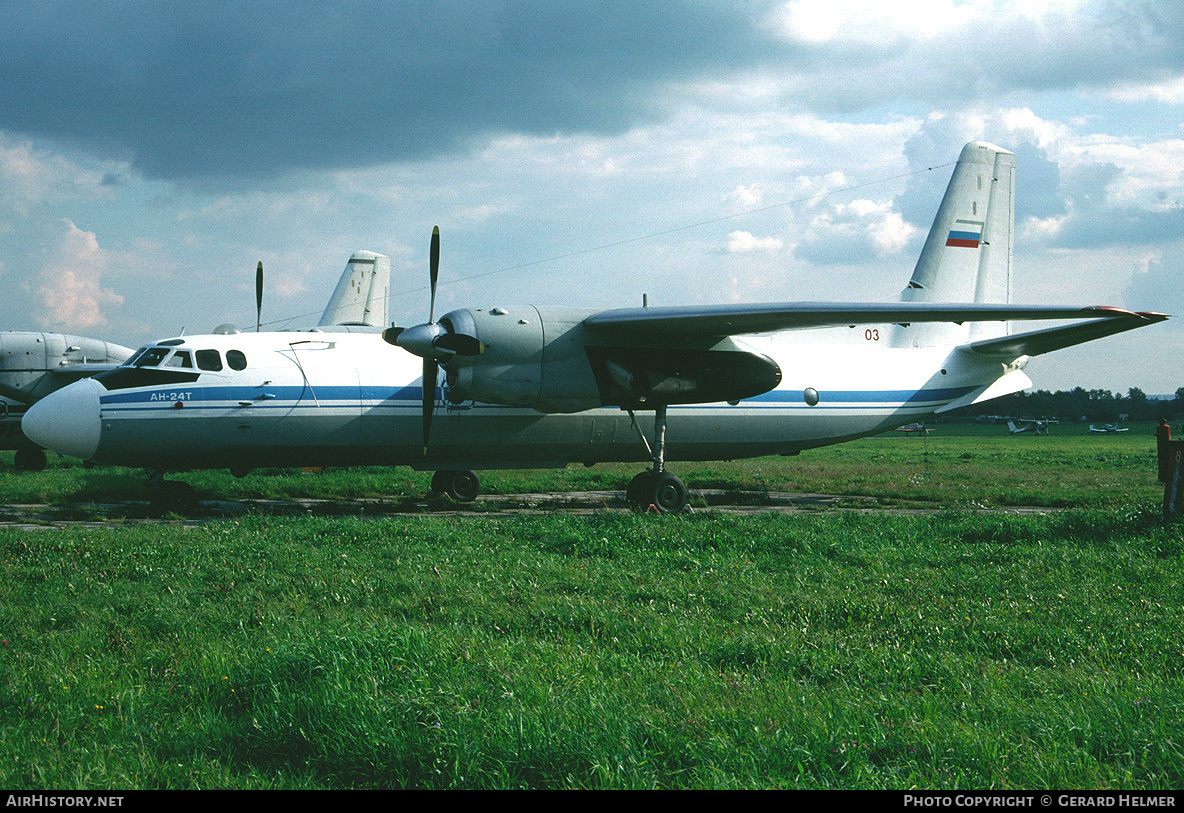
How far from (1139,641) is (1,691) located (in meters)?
7.53

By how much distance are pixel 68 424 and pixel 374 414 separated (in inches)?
199

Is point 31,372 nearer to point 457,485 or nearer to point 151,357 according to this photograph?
point 151,357

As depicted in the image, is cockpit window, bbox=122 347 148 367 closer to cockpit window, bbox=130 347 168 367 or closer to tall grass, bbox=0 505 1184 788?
cockpit window, bbox=130 347 168 367

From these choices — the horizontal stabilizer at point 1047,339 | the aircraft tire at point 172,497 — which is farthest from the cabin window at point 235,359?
the horizontal stabilizer at point 1047,339

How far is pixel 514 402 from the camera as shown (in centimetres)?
1484

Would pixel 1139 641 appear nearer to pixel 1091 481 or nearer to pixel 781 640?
pixel 781 640

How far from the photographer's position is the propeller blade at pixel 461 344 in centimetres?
1441

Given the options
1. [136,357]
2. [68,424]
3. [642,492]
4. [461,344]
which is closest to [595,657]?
[461,344]

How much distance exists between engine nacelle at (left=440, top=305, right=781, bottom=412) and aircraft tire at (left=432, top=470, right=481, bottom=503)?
4.05m

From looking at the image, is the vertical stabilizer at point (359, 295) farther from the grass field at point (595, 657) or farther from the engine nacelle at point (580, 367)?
the grass field at point (595, 657)

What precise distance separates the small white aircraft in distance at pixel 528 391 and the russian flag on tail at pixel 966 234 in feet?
8.76

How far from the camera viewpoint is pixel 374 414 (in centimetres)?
1614
